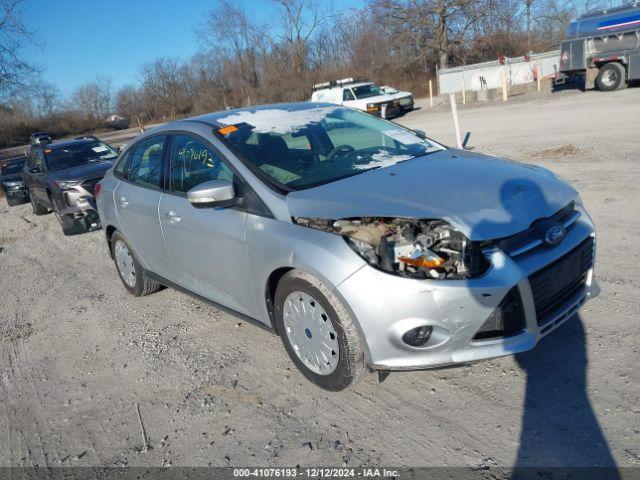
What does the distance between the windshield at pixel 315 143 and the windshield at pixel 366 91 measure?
19956mm

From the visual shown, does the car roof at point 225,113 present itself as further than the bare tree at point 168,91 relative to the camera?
No

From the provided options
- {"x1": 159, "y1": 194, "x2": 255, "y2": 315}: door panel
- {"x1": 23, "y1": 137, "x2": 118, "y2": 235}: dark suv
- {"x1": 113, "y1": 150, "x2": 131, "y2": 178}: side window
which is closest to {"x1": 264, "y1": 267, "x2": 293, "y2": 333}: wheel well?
{"x1": 159, "y1": 194, "x2": 255, "y2": 315}: door panel

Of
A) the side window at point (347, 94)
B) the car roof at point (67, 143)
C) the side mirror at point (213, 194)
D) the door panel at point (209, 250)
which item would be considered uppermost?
the side window at point (347, 94)

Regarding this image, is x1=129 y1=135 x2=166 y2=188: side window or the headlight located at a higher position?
x1=129 y1=135 x2=166 y2=188: side window

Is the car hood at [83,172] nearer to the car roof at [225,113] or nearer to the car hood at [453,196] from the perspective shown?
the car roof at [225,113]

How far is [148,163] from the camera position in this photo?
15.6 feet

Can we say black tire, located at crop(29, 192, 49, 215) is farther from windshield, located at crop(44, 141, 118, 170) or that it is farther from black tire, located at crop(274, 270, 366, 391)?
black tire, located at crop(274, 270, 366, 391)

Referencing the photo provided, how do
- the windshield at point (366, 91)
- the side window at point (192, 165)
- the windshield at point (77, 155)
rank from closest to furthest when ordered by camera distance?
1. the side window at point (192, 165)
2. the windshield at point (77, 155)
3. the windshield at point (366, 91)

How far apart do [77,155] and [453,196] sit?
375 inches

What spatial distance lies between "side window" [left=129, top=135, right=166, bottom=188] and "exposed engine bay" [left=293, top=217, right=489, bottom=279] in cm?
201

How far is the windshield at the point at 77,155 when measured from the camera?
1038 centimetres

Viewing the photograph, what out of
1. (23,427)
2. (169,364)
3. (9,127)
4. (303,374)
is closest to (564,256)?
(303,374)

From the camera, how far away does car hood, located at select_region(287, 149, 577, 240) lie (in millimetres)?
2936

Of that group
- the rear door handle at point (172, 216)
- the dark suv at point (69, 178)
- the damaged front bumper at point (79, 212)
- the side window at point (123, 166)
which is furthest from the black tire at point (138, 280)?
the dark suv at point (69, 178)
